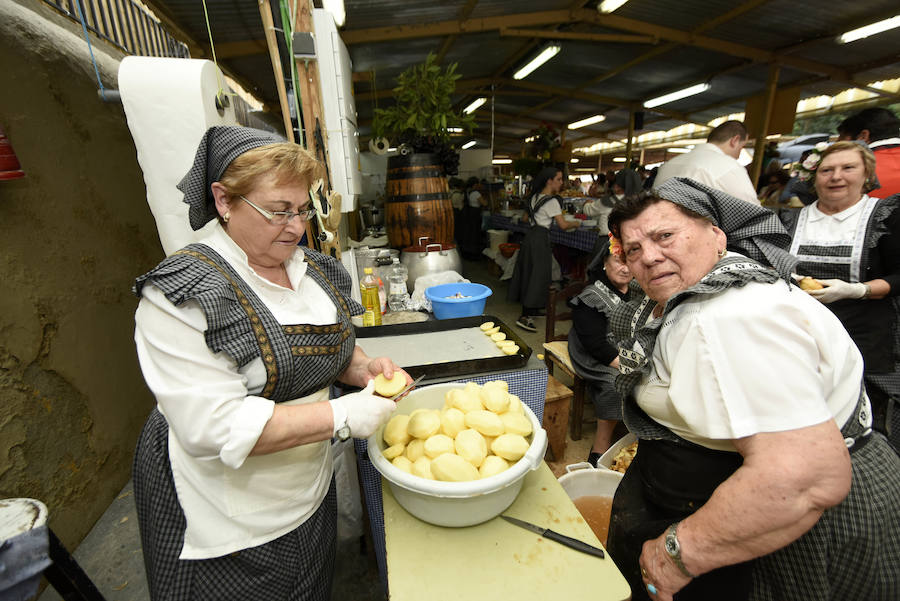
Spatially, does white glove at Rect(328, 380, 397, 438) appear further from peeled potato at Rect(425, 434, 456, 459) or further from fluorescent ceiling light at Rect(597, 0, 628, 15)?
fluorescent ceiling light at Rect(597, 0, 628, 15)

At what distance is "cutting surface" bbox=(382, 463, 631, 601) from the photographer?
2.97 ft

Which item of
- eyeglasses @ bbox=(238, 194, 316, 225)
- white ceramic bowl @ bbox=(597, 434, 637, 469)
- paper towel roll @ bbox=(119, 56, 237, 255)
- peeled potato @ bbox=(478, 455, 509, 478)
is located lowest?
white ceramic bowl @ bbox=(597, 434, 637, 469)

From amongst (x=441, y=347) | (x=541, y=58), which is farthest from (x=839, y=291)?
(x=541, y=58)

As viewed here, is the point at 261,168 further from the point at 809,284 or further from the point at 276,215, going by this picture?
the point at 809,284

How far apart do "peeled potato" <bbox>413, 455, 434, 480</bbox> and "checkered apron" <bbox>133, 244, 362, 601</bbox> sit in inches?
16.8

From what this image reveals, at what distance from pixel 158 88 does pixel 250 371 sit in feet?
5.45

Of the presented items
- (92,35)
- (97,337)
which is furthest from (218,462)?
(92,35)

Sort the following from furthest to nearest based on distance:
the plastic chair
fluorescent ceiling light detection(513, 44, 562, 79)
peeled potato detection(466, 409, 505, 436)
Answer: fluorescent ceiling light detection(513, 44, 562, 79)
the plastic chair
peeled potato detection(466, 409, 505, 436)

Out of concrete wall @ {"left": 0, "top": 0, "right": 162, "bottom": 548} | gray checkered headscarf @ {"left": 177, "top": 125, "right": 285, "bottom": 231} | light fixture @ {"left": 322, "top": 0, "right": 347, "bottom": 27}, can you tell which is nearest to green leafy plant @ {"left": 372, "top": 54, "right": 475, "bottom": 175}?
light fixture @ {"left": 322, "top": 0, "right": 347, "bottom": 27}

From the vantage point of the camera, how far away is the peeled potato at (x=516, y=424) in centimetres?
112

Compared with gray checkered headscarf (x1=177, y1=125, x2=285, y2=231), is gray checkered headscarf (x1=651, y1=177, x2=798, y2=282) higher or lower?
lower

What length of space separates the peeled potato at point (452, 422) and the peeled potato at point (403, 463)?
5.6 inches

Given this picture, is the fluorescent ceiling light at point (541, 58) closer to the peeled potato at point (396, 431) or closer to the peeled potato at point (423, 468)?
the peeled potato at point (396, 431)

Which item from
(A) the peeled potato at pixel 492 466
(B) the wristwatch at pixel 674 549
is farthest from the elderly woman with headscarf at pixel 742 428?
(A) the peeled potato at pixel 492 466
